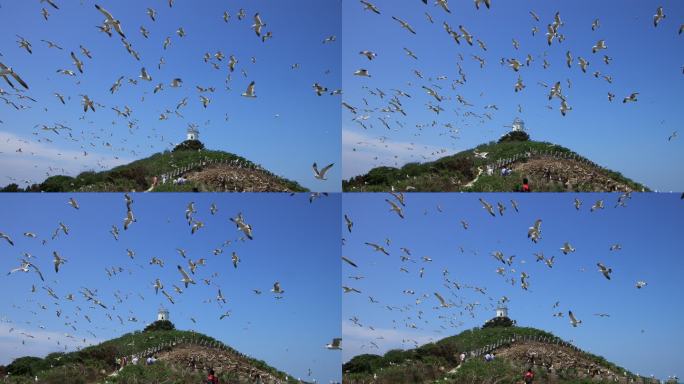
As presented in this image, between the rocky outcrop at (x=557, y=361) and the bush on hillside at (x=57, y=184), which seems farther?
the bush on hillside at (x=57, y=184)

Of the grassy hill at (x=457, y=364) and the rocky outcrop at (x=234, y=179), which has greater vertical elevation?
the rocky outcrop at (x=234, y=179)

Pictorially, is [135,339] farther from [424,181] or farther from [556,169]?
[556,169]

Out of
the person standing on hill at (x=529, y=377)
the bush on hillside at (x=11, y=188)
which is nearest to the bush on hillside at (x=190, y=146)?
the bush on hillside at (x=11, y=188)

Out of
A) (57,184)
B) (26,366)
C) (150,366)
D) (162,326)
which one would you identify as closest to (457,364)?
(150,366)

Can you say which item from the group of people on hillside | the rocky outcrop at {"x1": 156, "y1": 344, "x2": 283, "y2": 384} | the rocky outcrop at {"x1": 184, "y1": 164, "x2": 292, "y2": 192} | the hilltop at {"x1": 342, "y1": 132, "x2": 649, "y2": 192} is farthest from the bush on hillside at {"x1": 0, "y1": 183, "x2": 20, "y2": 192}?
the hilltop at {"x1": 342, "y1": 132, "x2": 649, "y2": 192}

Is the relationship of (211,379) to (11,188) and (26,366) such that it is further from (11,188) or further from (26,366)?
(11,188)

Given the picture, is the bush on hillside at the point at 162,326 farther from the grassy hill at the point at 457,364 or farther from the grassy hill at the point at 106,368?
the grassy hill at the point at 457,364

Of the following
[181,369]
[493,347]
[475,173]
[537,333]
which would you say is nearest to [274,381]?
[181,369]

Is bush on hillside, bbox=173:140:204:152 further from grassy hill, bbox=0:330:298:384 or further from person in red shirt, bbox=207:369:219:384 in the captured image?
person in red shirt, bbox=207:369:219:384
